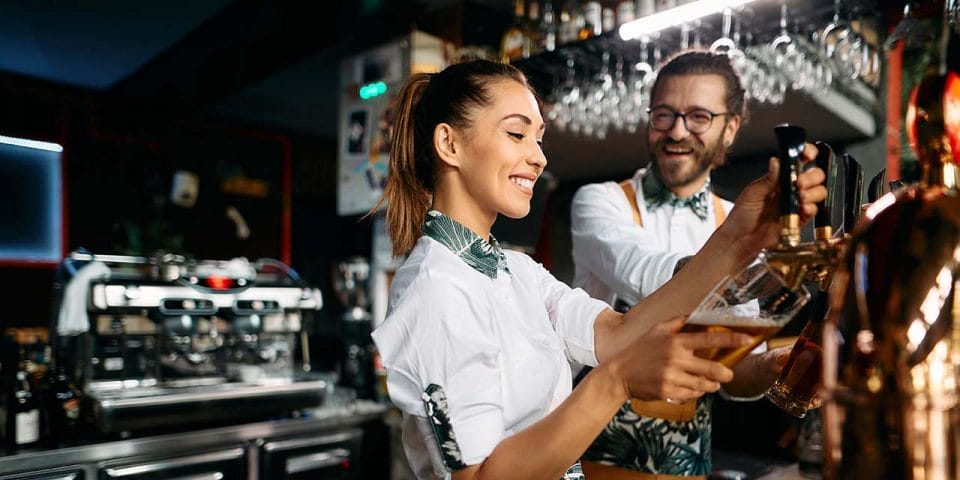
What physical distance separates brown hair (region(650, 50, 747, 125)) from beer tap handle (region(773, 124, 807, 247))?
1.66 ft

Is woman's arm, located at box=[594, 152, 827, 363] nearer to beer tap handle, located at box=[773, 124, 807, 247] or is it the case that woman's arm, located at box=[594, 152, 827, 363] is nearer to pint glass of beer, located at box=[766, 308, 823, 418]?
beer tap handle, located at box=[773, 124, 807, 247]

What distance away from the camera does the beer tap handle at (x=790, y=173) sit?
72cm

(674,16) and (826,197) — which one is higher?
(674,16)

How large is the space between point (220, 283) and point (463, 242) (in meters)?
2.31

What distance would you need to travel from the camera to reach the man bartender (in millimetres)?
1197

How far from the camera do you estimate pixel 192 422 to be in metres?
2.86

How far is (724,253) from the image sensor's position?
3.01 ft

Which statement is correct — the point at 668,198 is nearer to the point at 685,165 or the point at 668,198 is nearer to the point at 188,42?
the point at 685,165

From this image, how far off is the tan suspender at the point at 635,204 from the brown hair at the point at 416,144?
36cm

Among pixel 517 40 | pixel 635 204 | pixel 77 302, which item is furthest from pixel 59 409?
pixel 635 204

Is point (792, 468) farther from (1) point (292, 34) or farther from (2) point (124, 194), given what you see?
(2) point (124, 194)

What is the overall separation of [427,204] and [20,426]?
2.13m

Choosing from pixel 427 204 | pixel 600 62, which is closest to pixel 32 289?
pixel 600 62

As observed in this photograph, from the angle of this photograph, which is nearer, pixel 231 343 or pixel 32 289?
pixel 231 343
